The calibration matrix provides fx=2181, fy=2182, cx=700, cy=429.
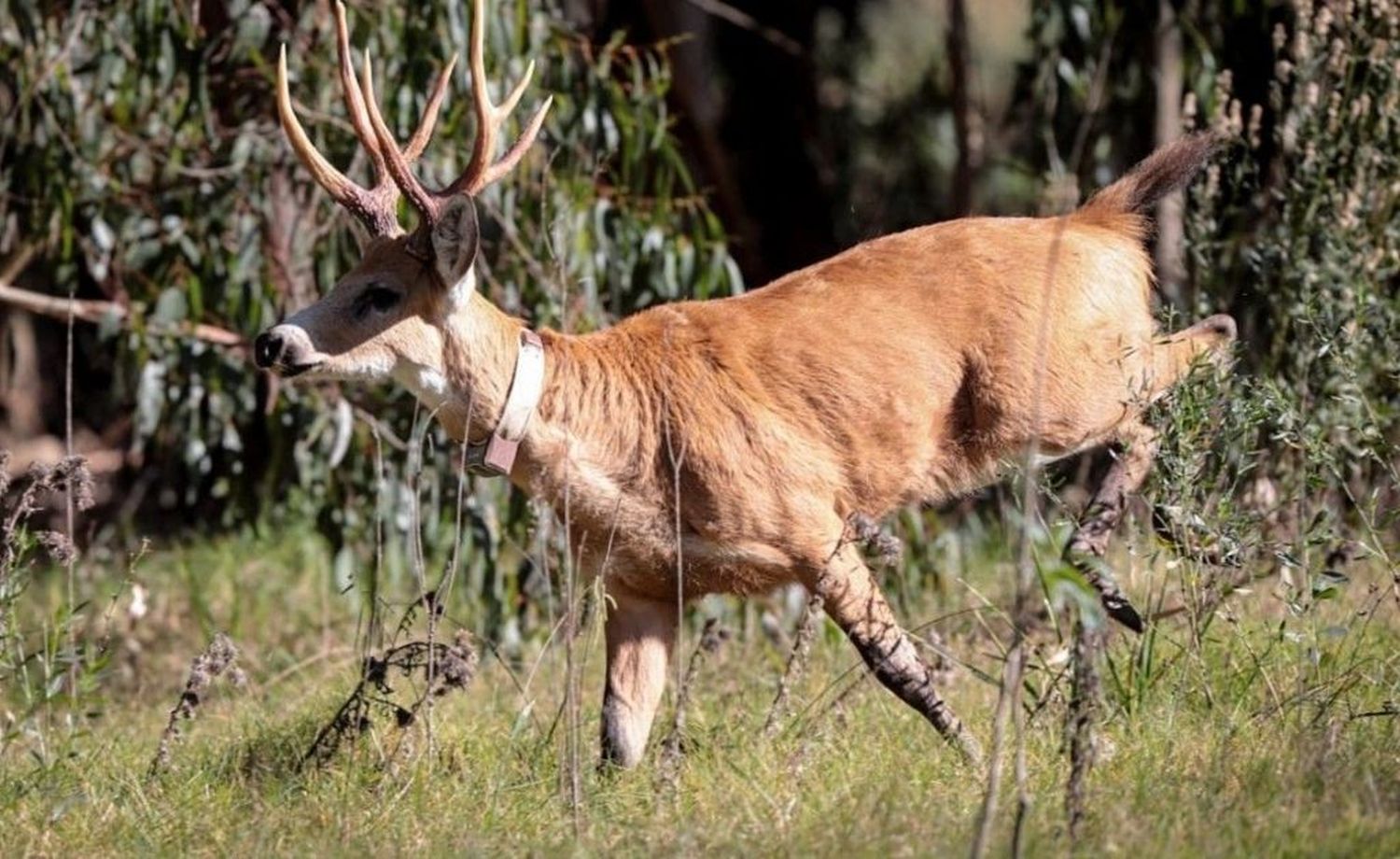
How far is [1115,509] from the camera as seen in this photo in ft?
22.3

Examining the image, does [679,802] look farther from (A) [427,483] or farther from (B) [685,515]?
(A) [427,483]

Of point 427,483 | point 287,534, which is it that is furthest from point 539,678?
point 287,534

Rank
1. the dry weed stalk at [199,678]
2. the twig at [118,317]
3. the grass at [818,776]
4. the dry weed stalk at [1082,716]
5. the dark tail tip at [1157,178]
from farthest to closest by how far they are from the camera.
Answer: the twig at [118,317]
the dark tail tip at [1157,178]
the dry weed stalk at [199,678]
the grass at [818,776]
the dry weed stalk at [1082,716]

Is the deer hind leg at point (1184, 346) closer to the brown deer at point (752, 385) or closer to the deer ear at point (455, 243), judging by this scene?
the brown deer at point (752, 385)

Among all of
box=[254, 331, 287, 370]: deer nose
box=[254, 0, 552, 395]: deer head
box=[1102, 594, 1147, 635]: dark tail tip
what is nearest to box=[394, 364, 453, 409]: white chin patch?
box=[254, 0, 552, 395]: deer head

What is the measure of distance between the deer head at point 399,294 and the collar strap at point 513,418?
0.21 metres

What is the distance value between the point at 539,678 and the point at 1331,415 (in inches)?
121

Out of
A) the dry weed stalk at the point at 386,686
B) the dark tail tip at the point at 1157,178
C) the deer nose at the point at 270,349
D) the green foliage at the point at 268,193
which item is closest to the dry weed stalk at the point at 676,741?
the dry weed stalk at the point at 386,686

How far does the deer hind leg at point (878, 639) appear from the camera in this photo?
6.04 metres

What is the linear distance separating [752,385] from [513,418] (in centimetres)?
74

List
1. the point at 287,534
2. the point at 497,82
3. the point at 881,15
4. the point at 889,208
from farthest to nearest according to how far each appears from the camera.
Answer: the point at 881,15, the point at 889,208, the point at 287,534, the point at 497,82

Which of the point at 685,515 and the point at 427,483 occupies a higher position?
the point at 685,515

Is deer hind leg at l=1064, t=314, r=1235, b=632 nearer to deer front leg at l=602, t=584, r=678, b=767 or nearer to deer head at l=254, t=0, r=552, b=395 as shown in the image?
deer front leg at l=602, t=584, r=678, b=767

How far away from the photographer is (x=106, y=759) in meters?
6.46
